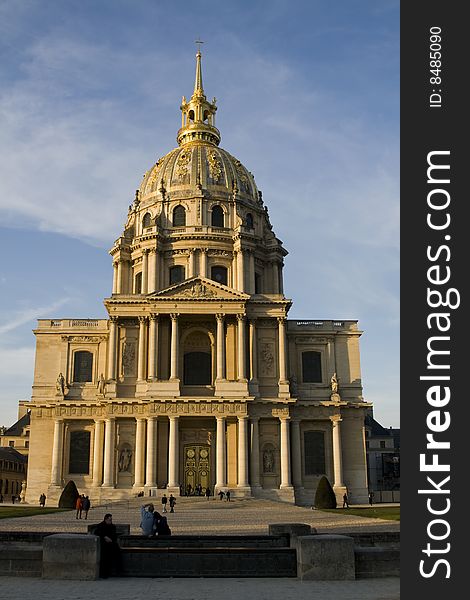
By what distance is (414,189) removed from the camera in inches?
386

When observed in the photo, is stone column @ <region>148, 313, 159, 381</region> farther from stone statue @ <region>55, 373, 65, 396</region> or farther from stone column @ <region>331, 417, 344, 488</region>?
stone column @ <region>331, 417, 344, 488</region>

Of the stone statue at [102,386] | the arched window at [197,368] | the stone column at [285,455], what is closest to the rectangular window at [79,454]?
the stone statue at [102,386]

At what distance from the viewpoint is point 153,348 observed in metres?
57.4

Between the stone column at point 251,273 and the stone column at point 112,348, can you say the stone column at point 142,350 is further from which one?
the stone column at point 251,273

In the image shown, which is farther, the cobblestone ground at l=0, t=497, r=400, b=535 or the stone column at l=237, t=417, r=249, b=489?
the stone column at l=237, t=417, r=249, b=489

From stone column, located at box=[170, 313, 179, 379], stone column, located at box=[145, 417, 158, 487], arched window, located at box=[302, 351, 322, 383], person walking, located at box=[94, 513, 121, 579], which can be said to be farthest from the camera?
arched window, located at box=[302, 351, 322, 383]

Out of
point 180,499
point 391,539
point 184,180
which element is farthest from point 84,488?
point 391,539

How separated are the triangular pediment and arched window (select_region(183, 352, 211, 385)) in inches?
203

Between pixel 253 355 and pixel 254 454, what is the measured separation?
25.1 ft

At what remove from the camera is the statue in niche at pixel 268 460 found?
56.5 metres

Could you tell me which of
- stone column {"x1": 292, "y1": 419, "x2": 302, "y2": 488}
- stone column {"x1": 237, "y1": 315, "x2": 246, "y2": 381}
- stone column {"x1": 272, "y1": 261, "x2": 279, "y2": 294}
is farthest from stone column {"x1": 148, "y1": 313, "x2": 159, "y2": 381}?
stone column {"x1": 272, "y1": 261, "x2": 279, "y2": 294}

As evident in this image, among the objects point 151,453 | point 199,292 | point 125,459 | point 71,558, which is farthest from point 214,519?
point 199,292

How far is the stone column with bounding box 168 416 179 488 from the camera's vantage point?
53719mm

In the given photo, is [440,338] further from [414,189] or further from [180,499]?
[180,499]
